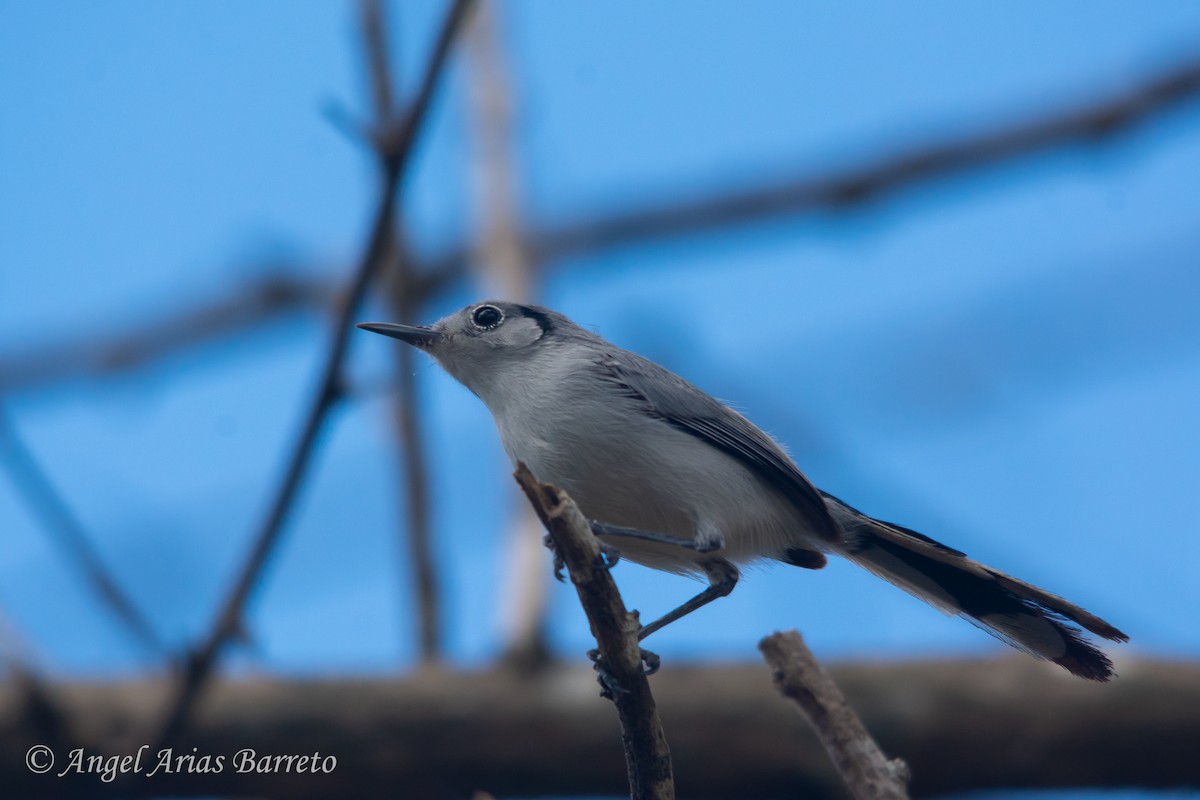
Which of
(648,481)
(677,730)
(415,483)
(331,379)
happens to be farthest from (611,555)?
(415,483)

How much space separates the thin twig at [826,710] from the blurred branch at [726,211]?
3.78 m

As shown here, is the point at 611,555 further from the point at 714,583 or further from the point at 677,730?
the point at 677,730

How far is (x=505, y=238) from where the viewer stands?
8.09m

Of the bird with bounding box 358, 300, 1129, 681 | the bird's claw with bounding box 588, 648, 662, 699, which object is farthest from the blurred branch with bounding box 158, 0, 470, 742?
the bird's claw with bounding box 588, 648, 662, 699

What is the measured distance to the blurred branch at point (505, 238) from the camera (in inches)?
241

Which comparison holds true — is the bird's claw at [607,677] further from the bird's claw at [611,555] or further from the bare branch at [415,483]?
the bare branch at [415,483]

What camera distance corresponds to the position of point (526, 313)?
4180 mm

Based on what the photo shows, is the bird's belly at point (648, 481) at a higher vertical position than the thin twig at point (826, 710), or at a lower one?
higher

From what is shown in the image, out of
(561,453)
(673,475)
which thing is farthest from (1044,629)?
(561,453)

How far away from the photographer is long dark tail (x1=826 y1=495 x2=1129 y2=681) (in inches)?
134

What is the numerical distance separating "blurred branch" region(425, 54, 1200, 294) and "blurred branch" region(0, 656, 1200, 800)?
9.47ft

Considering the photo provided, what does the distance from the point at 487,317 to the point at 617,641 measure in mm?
1642

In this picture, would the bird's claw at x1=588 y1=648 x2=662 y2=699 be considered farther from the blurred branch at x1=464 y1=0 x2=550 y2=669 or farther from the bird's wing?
the blurred branch at x1=464 y1=0 x2=550 y2=669

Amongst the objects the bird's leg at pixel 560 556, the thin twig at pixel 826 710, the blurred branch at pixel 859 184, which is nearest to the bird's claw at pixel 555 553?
the bird's leg at pixel 560 556
